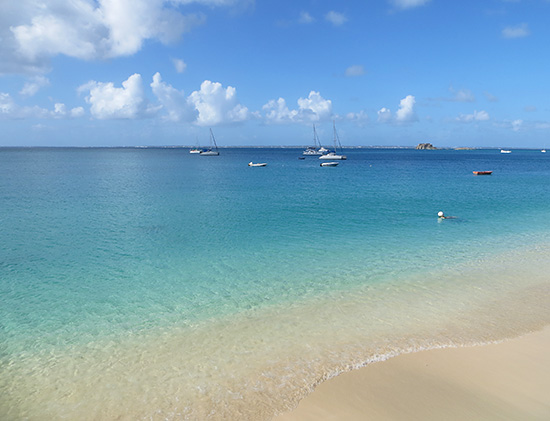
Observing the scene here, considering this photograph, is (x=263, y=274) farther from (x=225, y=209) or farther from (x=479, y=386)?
(x=225, y=209)

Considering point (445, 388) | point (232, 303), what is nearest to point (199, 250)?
point (232, 303)

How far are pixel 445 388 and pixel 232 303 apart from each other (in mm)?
8588

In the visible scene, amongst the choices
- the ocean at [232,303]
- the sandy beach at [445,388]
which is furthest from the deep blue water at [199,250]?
the sandy beach at [445,388]

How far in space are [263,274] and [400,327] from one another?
7.71m

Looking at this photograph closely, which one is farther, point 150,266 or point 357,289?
point 150,266

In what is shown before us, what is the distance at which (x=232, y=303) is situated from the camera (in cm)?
1564

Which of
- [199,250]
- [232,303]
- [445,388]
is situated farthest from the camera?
[199,250]

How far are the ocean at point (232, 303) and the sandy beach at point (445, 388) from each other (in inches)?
24.3

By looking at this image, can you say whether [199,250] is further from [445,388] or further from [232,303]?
[445,388]

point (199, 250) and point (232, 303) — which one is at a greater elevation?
point (199, 250)

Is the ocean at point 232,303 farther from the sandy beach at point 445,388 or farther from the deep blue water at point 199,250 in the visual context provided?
the sandy beach at point 445,388

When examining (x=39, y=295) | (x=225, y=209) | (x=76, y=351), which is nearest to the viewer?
(x=76, y=351)

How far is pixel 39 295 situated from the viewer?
16.5m

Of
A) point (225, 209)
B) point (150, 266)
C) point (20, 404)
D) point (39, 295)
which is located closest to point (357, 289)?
point (150, 266)
